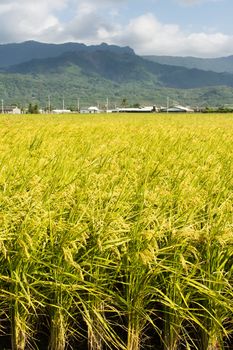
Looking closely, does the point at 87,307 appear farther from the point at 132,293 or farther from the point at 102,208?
the point at 102,208

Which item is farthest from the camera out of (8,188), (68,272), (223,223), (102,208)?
(8,188)

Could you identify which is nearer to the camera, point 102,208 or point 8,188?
point 102,208

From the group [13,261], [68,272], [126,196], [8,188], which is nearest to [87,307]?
[68,272]

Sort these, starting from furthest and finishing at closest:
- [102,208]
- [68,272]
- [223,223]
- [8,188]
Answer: [8,188]
[102,208]
[223,223]
[68,272]

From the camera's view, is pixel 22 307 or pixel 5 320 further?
pixel 5 320

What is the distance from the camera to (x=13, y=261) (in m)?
2.74

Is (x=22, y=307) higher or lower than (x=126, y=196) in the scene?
A: lower

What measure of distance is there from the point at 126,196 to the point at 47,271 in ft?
2.46

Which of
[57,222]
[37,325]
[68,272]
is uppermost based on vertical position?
[57,222]

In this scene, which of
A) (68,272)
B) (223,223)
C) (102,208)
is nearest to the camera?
(68,272)

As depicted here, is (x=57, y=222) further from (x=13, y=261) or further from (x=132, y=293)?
(x=132, y=293)

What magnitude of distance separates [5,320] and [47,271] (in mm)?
416

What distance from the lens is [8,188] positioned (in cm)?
345

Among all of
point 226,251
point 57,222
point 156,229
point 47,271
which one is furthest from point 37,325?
point 226,251
